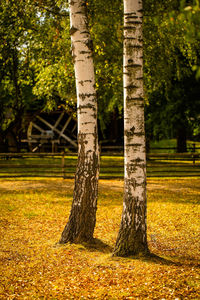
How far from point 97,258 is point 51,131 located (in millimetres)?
34176

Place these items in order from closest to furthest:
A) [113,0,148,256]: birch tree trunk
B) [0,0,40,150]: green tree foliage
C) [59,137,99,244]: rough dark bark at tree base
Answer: [113,0,148,256]: birch tree trunk < [59,137,99,244]: rough dark bark at tree base < [0,0,40,150]: green tree foliage

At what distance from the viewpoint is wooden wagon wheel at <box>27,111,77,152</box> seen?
4038cm

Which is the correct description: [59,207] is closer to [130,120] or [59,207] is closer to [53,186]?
[53,186]

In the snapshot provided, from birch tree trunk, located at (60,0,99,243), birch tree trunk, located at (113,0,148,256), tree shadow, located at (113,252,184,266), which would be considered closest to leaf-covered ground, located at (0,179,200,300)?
tree shadow, located at (113,252,184,266)

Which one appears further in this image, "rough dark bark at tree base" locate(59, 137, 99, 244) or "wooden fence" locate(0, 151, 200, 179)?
"wooden fence" locate(0, 151, 200, 179)

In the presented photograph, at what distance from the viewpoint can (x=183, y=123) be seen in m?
27.5

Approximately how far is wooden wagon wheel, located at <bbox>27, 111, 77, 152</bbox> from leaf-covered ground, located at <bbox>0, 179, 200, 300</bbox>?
27.3m

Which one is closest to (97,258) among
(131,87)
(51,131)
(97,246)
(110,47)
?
(97,246)

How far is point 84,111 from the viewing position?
7.29 m

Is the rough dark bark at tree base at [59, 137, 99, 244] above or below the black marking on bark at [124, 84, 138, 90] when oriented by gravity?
below

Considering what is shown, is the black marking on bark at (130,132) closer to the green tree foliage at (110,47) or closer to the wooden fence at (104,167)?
the green tree foliage at (110,47)

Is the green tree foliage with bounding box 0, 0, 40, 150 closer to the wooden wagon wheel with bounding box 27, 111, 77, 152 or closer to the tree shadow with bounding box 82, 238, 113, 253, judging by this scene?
the wooden wagon wheel with bounding box 27, 111, 77, 152

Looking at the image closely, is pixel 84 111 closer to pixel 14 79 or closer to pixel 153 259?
pixel 153 259

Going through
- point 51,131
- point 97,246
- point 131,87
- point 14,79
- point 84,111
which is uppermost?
point 14,79
